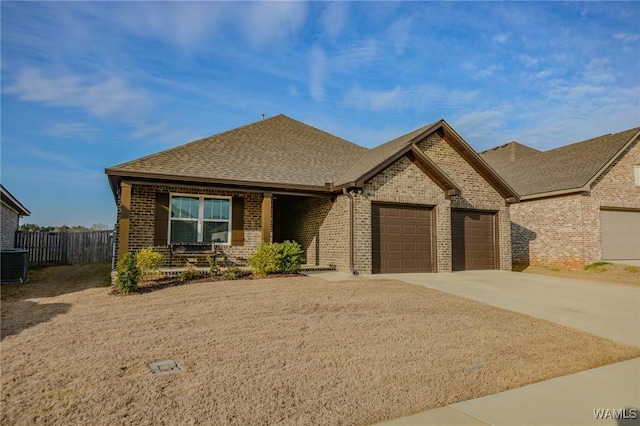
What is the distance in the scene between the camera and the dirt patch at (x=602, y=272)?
1446cm

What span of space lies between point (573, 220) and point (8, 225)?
2566cm

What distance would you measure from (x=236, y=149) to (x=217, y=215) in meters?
3.06

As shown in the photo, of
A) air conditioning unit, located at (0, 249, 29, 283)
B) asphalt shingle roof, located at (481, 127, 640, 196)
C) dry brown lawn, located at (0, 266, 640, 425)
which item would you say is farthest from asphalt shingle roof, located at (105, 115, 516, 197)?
asphalt shingle roof, located at (481, 127, 640, 196)

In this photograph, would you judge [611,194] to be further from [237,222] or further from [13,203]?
[13,203]

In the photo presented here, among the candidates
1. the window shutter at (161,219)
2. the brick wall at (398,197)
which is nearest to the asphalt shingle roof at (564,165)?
the brick wall at (398,197)

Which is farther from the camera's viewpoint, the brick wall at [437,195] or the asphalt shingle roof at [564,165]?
the asphalt shingle roof at [564,165]

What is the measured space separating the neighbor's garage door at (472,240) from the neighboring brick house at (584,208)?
4.73 m

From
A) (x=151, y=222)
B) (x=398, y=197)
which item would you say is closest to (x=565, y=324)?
(x=398, y=197)

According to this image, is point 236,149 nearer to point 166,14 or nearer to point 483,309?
point 166,14

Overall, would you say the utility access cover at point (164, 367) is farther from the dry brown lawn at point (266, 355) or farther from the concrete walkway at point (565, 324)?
the concrete walkway at point (565, 324)

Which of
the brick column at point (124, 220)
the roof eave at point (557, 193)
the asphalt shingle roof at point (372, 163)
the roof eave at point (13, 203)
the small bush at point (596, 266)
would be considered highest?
the asphalt shingle roof at point (372, 163)

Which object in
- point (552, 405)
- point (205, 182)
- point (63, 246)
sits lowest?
point (552, 405)

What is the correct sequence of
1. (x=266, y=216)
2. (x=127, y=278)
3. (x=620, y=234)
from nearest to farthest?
(x=127, y=278)
(x=266, y=216)
(x=620, y=234)

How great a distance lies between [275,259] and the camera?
11.5 meters
